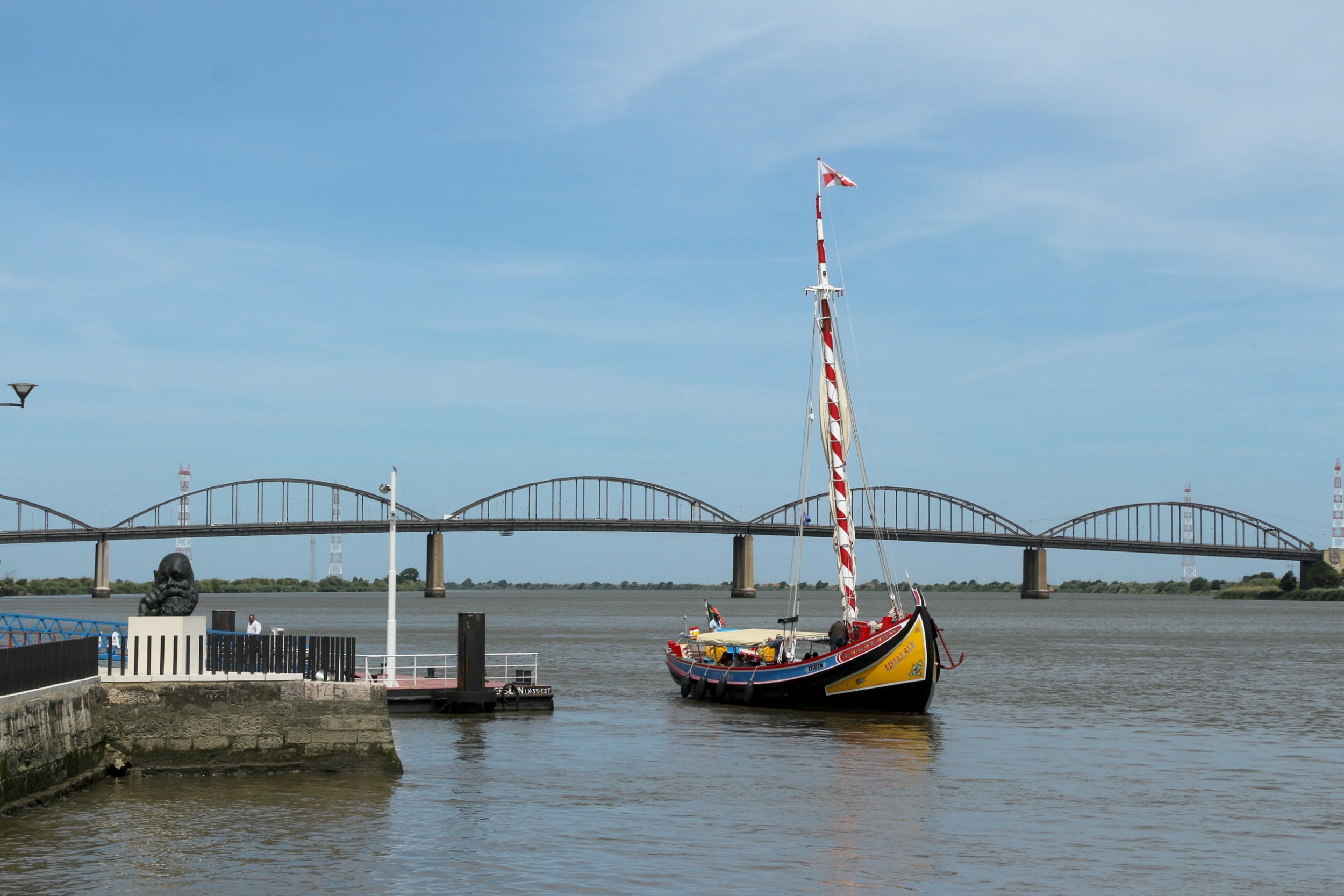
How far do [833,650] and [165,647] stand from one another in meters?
20.0

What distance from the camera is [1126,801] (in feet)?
77.6

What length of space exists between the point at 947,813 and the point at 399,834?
870 centimetres

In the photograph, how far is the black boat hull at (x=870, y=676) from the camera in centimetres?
3722

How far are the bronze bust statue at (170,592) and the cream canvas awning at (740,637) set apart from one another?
21092 millimetres

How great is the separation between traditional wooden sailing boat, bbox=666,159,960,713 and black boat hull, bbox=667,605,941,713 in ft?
0.07

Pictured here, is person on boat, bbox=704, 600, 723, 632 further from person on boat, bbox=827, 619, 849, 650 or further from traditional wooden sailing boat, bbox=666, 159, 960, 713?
person on boat, bbox=827, 619, 849, 650

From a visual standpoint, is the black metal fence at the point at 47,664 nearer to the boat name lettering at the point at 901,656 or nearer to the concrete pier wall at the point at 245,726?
the concrete pier wall at the point at 245,726

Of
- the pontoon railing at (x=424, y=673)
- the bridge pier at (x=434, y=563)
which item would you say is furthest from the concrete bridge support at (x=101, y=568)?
the pontoon railing at (x=424, y=673)

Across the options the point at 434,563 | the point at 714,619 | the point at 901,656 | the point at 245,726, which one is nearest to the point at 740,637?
the point at 714,619

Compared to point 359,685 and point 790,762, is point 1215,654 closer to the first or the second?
point 790,762

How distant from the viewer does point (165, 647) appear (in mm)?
24016

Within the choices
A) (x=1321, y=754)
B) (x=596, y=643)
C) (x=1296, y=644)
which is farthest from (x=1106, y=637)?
(x=1321, y=754)

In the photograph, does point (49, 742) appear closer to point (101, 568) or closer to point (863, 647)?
point (863, 647)

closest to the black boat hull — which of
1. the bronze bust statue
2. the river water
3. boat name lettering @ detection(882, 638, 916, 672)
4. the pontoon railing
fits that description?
boat name lettering @ detection(882, 638, 916, 672)
